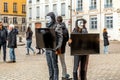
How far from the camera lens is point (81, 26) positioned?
9.59m

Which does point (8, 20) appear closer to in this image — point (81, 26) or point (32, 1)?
point (32, 1)

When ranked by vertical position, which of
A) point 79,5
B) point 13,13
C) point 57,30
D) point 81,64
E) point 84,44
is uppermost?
point 79,5

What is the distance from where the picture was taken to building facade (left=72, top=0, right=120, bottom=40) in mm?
46875

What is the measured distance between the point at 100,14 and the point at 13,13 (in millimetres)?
36822

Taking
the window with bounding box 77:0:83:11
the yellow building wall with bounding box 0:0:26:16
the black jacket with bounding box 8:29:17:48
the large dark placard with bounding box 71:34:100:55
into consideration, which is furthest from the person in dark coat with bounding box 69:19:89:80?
the yellow building wall with bounding box 0:0:26:16

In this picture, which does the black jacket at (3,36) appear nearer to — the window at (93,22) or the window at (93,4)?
the window at (93,22)

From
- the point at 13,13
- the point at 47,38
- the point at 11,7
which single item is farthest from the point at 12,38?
the point at 11,7

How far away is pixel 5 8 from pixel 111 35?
40.2m

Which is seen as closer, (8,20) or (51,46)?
(51,46)

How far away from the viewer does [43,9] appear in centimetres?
6247

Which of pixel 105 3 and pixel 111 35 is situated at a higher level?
pixel 105 3

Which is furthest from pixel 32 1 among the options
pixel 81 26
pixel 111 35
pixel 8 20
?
pixel 81 26

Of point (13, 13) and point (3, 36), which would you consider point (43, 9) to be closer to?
point (13, 13)

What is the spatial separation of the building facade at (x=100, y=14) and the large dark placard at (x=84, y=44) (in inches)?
1457
